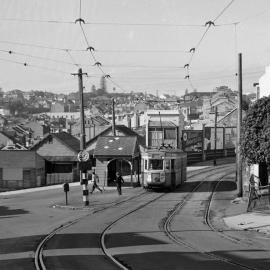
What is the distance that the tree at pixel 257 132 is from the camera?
22564mm

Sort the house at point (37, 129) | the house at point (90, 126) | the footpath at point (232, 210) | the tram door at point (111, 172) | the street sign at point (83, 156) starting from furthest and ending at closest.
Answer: the house at point (37, 129) < the house at point (90, 126) < the tram door at point (111, 172) < the street sign at point (83, 156) < the footpath at point (232, 210)

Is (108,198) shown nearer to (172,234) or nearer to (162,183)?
(162,183)

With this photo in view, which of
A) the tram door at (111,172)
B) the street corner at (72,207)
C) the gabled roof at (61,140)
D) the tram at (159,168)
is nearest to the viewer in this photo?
the street corner at (72,207)

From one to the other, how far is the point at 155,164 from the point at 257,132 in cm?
1358

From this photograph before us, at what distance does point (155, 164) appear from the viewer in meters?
36.2

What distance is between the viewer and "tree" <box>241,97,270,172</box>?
888 inches

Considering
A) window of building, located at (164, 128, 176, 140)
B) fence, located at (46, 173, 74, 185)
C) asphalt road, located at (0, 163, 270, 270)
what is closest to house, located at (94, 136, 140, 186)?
asphalt road, located at (0, 163, 270, 270)

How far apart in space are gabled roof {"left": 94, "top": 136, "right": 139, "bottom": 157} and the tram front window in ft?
6.95

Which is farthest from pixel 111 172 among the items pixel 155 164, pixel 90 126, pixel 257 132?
pixel 90 126

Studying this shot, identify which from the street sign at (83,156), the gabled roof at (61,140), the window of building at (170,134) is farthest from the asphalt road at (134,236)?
the window of building at (170,134)

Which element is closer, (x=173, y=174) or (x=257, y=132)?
(x=257, y=132)

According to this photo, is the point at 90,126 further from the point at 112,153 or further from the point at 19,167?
the point at 112,153

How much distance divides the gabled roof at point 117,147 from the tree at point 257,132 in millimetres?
14981

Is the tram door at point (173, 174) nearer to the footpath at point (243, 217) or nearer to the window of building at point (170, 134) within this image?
the footpath at point (243, 217)
